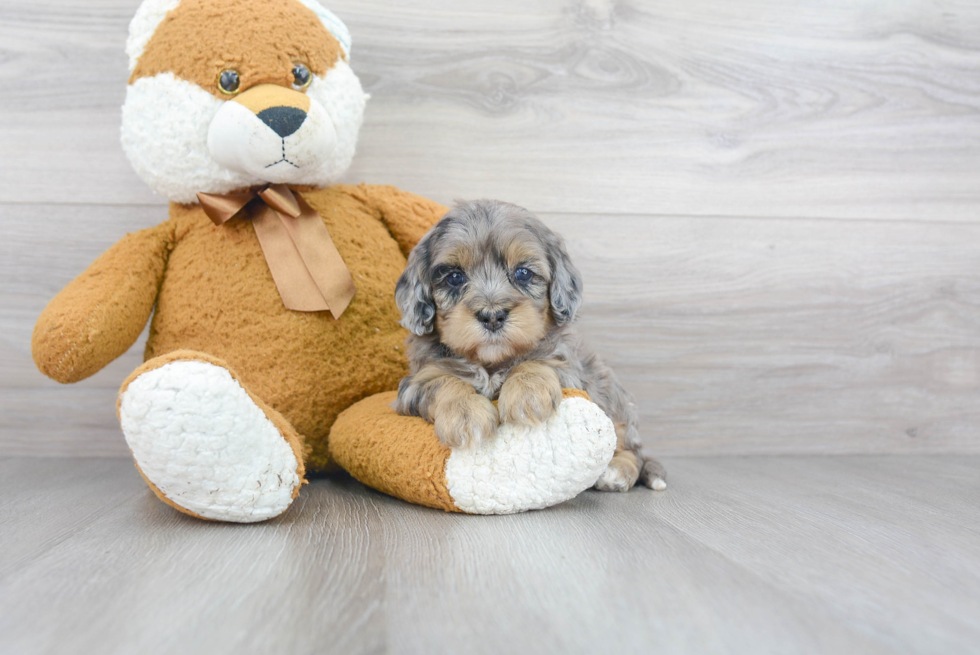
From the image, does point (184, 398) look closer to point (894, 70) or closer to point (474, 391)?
point (474, 391)

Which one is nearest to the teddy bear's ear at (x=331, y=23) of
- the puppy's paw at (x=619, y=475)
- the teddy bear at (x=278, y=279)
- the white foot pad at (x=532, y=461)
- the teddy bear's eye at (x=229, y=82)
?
the teddy bear at (x=278, y=279)

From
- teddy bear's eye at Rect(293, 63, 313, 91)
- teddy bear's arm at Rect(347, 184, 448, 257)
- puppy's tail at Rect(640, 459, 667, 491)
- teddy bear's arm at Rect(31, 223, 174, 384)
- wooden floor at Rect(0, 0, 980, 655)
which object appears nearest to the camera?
teddy bear's arm at Rect(31, 223, 174, 384)

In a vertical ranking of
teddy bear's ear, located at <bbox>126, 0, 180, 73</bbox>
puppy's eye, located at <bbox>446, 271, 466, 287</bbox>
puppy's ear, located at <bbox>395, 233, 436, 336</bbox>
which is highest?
teddy bear's ear, located at <bbox>126, 0, 180, 73</bbox>

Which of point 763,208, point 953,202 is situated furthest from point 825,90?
point 953,202

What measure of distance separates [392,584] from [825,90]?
2149 millimetres

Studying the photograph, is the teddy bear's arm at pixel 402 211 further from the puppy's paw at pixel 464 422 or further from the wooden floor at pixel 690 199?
the puppy's paw at pixel 464 422

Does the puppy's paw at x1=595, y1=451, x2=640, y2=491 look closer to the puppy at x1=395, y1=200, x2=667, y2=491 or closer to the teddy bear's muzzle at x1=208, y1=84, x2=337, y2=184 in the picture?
the puppy at x1=395, y1=200, x2=667, y2=491

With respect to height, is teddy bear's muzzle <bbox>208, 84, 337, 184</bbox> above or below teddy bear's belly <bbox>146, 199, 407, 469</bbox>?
above

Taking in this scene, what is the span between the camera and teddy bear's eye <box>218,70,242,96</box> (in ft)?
5.35

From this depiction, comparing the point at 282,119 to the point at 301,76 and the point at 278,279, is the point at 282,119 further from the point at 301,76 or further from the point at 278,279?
the point at 278,279

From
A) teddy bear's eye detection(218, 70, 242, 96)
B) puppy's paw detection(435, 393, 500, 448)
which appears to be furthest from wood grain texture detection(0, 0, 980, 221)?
puppy's paw detection(435, 393, 500, 448)

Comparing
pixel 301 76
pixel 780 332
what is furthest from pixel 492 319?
pixel 780 332

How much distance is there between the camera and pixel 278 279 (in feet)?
5.61

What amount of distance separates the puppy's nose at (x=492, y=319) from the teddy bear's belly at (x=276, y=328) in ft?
1.48
